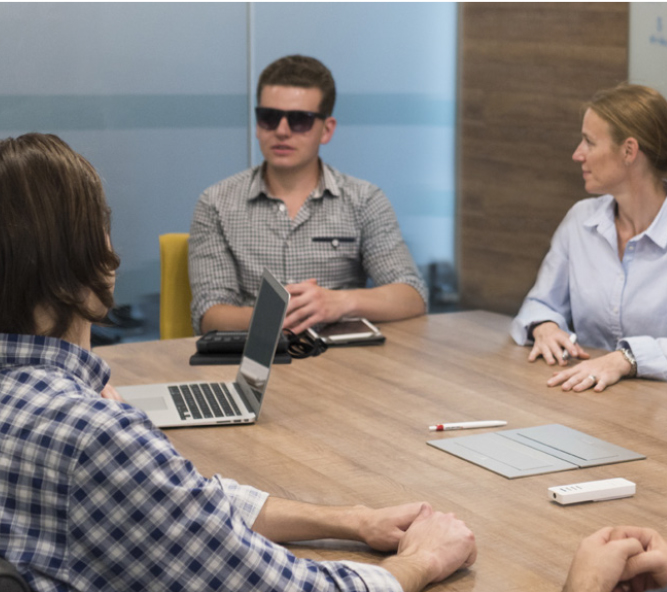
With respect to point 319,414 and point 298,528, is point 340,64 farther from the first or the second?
point 298,528

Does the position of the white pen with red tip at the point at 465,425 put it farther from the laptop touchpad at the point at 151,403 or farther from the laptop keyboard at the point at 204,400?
the laptop touchpad at the point at 151,403

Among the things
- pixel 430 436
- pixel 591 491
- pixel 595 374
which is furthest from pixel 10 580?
pixel 595 374

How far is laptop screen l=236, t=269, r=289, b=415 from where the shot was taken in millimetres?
2195

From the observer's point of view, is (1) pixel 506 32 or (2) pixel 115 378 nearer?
(2) pixel 115 378

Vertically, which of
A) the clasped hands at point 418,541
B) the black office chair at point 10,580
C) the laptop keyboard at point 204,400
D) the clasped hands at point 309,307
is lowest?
the laptop keyboard at point 204,400

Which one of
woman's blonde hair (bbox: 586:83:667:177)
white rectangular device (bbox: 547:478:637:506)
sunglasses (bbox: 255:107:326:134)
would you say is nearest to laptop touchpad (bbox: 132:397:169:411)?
white rectangular device (bbox: 547:478:637:506)

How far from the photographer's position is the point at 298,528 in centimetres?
155

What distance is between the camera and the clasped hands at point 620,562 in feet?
4.47

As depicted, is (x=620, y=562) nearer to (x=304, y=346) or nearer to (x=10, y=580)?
(x=10, y=580)

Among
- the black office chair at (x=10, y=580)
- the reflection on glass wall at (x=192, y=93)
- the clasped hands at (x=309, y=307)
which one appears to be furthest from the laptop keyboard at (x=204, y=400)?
the reflection on glass wall at (x=192, y=93)

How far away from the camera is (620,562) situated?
139cm

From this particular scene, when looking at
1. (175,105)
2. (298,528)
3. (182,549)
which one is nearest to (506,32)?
(175,105)

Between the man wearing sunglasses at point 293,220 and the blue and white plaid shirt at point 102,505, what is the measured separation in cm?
206

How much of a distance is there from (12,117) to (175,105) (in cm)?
75
